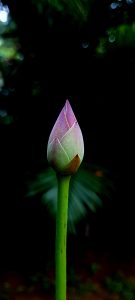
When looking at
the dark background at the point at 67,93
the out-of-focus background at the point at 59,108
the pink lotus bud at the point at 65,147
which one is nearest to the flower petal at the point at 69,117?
the pink lotus bud at the point at 65,147

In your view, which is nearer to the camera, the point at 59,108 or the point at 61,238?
the point at 61,238

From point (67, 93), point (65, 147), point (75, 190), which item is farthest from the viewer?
point (67, 93)

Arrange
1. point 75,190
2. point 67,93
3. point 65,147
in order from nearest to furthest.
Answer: point 65,147 → point 75,190 → point 67,93

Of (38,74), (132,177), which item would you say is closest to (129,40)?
(38,74)

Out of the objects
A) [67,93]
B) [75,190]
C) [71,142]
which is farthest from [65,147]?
[67,93]

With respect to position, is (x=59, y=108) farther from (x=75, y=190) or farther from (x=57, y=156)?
(x=57, y=156)

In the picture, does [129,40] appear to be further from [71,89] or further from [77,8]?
[77,8]

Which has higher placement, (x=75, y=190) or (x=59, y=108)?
(x=59, y=108)
